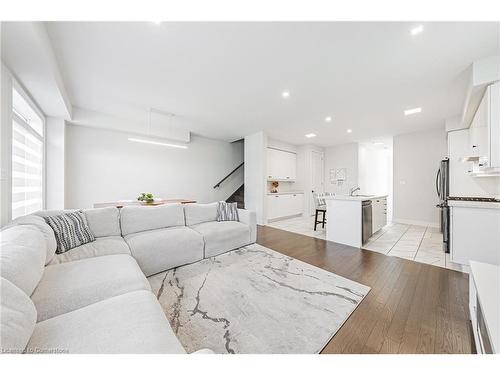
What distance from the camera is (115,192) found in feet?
14.2

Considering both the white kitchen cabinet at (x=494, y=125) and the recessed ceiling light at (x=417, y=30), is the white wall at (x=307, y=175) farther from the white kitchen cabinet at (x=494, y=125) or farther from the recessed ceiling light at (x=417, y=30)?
the recessed ceiling light at (x=417, y=30)

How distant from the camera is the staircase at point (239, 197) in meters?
6.20

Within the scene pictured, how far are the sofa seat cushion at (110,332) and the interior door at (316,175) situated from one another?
20.3 ft

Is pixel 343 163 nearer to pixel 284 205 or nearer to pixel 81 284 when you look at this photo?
pixel 284 205

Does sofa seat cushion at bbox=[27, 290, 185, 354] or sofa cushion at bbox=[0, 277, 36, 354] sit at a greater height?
sofa cushion at bbox=[0, 277, 36, 354]

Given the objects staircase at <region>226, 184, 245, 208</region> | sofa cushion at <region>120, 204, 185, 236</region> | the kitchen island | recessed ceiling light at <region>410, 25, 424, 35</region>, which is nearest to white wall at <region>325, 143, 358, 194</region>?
the kitchen island

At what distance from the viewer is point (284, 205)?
231 inches

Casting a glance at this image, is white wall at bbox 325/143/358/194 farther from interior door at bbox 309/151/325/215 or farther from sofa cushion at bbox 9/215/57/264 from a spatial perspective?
sofa cushion at bbox 9/215/57/264

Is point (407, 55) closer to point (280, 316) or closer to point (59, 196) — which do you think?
point (280, 316)

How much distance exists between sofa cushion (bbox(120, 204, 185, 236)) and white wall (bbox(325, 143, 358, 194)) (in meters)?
5.68

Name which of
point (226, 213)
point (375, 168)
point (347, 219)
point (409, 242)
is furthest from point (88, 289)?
point (375, 168)

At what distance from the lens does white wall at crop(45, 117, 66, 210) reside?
135 inches
